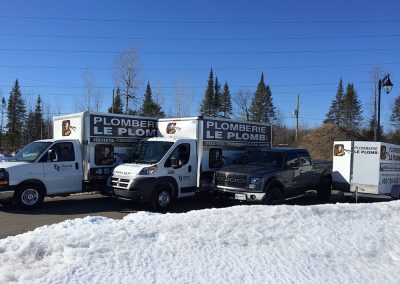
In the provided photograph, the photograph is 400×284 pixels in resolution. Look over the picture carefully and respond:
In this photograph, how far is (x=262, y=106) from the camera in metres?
82.6

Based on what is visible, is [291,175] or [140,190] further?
[291,175]

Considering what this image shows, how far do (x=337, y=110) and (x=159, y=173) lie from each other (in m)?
86.5

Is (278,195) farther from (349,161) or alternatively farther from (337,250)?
(337,250)

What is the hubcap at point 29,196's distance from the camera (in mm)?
11416

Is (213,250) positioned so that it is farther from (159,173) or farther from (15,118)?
(15,118)

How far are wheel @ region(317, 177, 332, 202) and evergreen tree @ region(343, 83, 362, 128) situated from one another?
78.3 meters

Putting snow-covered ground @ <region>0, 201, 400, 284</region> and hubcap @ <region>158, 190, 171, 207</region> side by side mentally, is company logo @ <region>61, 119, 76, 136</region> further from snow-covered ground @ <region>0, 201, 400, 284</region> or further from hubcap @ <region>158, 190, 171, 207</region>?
snow-covered ground @ <region>0, 201, 400, 284</region>

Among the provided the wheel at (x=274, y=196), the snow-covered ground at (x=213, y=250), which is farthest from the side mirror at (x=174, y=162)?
the snow-covered ground at (x=213, y=250)

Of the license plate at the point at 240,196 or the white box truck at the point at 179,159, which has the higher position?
the white box truck at the point at 179,159

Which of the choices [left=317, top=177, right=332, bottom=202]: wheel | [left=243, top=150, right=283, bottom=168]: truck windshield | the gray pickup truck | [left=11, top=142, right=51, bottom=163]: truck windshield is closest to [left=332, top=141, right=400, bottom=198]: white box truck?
[left=317, top=177, right=332, bottom=202]: wheel

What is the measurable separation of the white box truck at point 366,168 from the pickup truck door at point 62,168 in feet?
30.1

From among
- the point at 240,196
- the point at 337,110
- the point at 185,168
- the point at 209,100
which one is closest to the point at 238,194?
the point at 240,196

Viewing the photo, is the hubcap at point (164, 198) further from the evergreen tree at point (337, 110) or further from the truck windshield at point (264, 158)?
the evergreen tree at point (337, 110)

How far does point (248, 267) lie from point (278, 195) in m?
7.23
